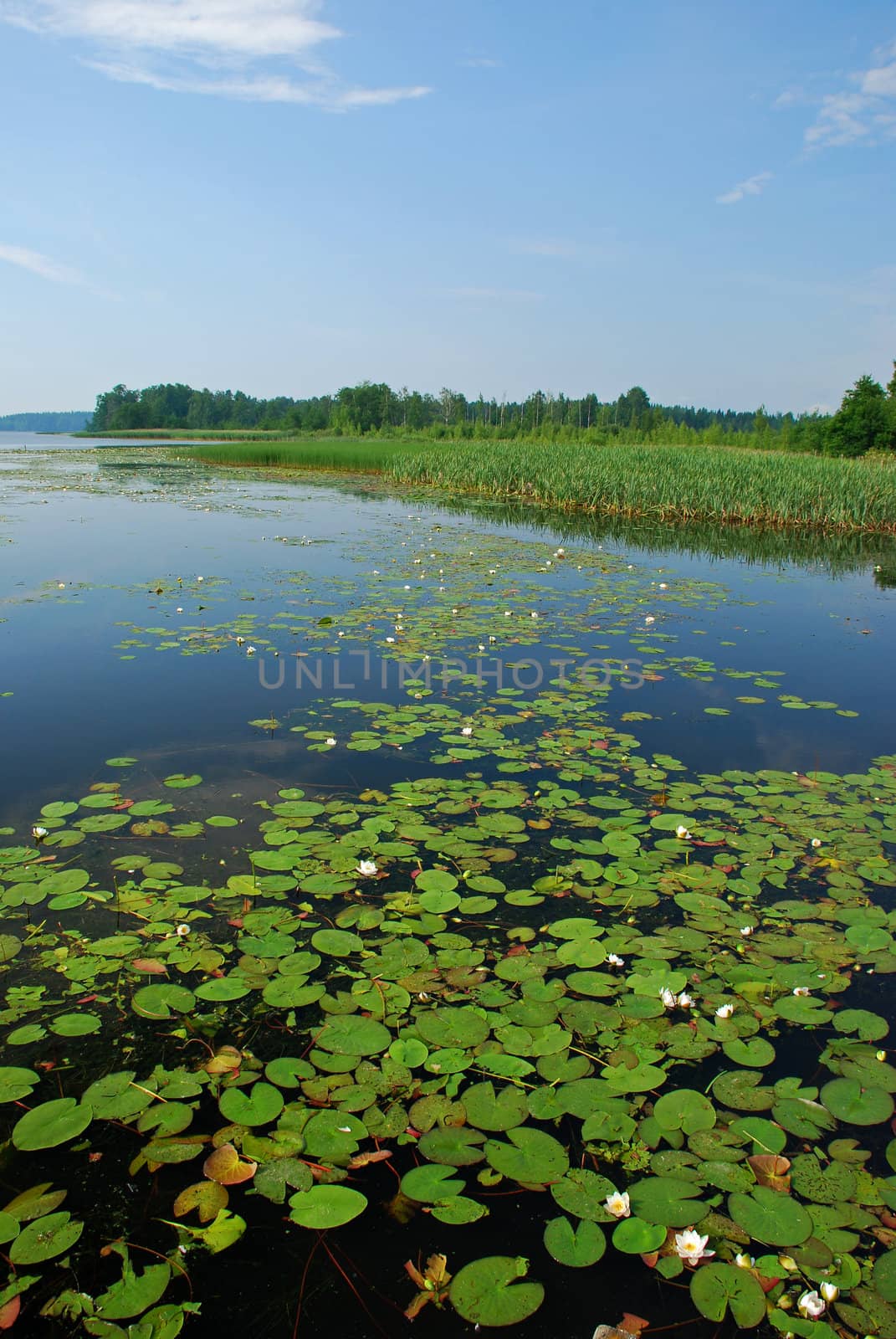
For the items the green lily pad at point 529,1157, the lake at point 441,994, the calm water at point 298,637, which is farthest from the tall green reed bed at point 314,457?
the green lily pad at point 529,1157

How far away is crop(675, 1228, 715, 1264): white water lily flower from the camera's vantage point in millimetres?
1465

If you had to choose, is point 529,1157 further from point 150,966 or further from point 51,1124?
point 150,966

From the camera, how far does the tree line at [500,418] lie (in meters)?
42.2

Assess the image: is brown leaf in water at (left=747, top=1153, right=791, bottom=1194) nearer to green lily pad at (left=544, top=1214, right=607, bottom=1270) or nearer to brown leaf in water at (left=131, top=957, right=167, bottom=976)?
green lily pad at (left=544, top=1214, right=607, bottom=1270)

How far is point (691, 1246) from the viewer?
1470mm

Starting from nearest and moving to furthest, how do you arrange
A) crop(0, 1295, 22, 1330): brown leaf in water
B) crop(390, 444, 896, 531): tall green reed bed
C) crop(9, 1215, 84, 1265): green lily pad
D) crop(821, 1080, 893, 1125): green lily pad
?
crop(0, 1295, 22, 1330): brown leaf in water, crop(9, 1215, 84, 1265): green lily pad, crop(821, 1080, 893, 1125): green lily pad, crop(390, 444, 896, 531): tall green reed bed

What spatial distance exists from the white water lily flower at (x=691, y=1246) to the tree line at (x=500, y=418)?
140 ft

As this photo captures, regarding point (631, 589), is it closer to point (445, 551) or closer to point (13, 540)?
point (445, 551)

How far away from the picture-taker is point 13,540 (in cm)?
1065

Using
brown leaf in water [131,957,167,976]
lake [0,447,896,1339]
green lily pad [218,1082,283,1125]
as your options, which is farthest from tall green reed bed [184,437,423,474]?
green lily pad [218,1082,283,1125]

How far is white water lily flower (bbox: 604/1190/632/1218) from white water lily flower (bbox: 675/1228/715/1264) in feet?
0.36

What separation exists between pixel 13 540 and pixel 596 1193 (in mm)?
11380

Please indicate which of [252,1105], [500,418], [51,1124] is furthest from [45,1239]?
[500,418]

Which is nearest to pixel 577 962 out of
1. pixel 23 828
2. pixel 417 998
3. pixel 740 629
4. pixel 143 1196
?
pixel 417 998
